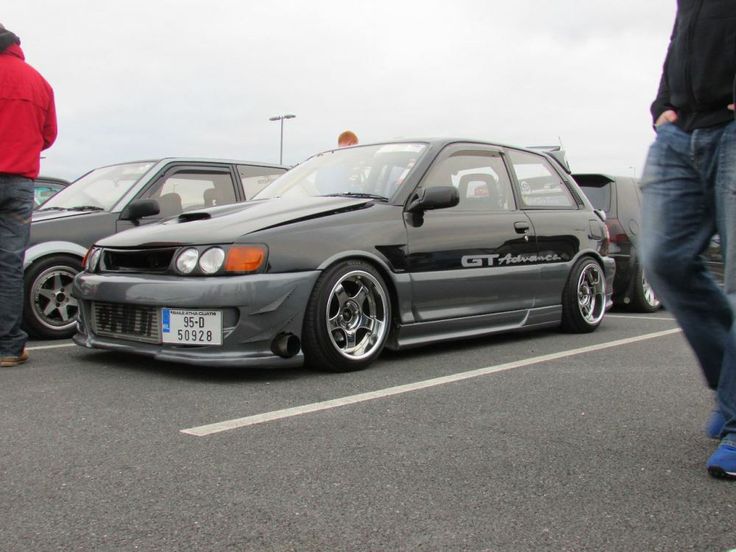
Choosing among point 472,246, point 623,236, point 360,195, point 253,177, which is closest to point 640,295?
point 623,236

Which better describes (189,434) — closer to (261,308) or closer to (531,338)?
(261,308)

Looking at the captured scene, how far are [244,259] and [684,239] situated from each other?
222 centimetres

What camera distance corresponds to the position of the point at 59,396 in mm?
3729

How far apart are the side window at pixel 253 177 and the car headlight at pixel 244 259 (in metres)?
3.13

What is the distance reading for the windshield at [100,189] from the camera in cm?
641

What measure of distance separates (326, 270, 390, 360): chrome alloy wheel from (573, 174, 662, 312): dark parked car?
13.9 feet

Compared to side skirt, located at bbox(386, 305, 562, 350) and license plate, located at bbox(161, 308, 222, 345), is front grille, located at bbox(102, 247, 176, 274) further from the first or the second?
side skirt, located at bbox(386, 305, 562, 350)

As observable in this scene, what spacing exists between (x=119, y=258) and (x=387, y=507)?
2831mm

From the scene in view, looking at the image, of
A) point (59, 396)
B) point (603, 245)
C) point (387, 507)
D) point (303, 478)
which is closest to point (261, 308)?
point (59, 396)

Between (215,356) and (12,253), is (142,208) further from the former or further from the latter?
(215,356)

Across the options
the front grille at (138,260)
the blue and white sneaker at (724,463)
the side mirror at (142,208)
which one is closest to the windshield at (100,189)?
the side mirror at (142,208)

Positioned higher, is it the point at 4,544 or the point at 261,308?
the point at 261,308

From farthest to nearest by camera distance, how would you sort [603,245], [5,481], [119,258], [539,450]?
[603,245], [119,258], [539,450], [5,481]

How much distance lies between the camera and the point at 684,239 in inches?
108
